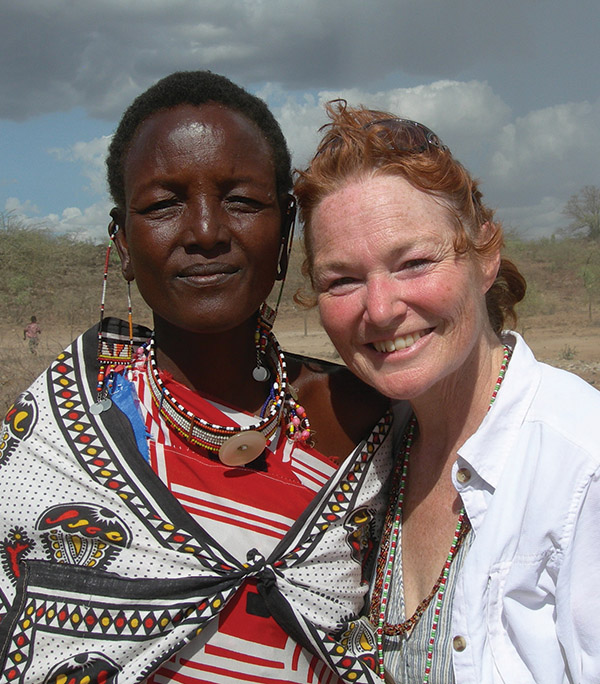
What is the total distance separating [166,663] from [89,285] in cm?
2052

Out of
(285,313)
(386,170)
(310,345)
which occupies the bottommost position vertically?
(386,170)

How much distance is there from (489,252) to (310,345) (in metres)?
12.6

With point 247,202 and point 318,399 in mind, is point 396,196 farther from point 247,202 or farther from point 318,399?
point 318,399

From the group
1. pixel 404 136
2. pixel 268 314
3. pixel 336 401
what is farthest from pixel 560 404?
pixel 268 314

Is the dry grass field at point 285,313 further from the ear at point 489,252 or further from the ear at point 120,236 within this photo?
the ear at point 489,252

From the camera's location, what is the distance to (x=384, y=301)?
1.70 metres

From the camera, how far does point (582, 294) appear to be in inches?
860

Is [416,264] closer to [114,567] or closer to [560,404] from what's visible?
[560,404]

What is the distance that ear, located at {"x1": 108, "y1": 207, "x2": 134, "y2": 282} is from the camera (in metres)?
1.93

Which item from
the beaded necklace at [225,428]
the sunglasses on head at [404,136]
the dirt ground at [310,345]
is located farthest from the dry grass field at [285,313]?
the sunglasses on head at [404,136]

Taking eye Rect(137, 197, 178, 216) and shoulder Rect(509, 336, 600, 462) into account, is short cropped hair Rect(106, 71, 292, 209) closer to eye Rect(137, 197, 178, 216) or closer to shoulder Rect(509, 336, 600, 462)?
eye Rect(137, 197, 178, 216)

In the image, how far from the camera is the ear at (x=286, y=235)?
6.50 ft

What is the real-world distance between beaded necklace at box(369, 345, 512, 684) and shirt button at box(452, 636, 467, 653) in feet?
0.34

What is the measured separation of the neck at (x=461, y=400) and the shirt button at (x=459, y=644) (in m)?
0.49
